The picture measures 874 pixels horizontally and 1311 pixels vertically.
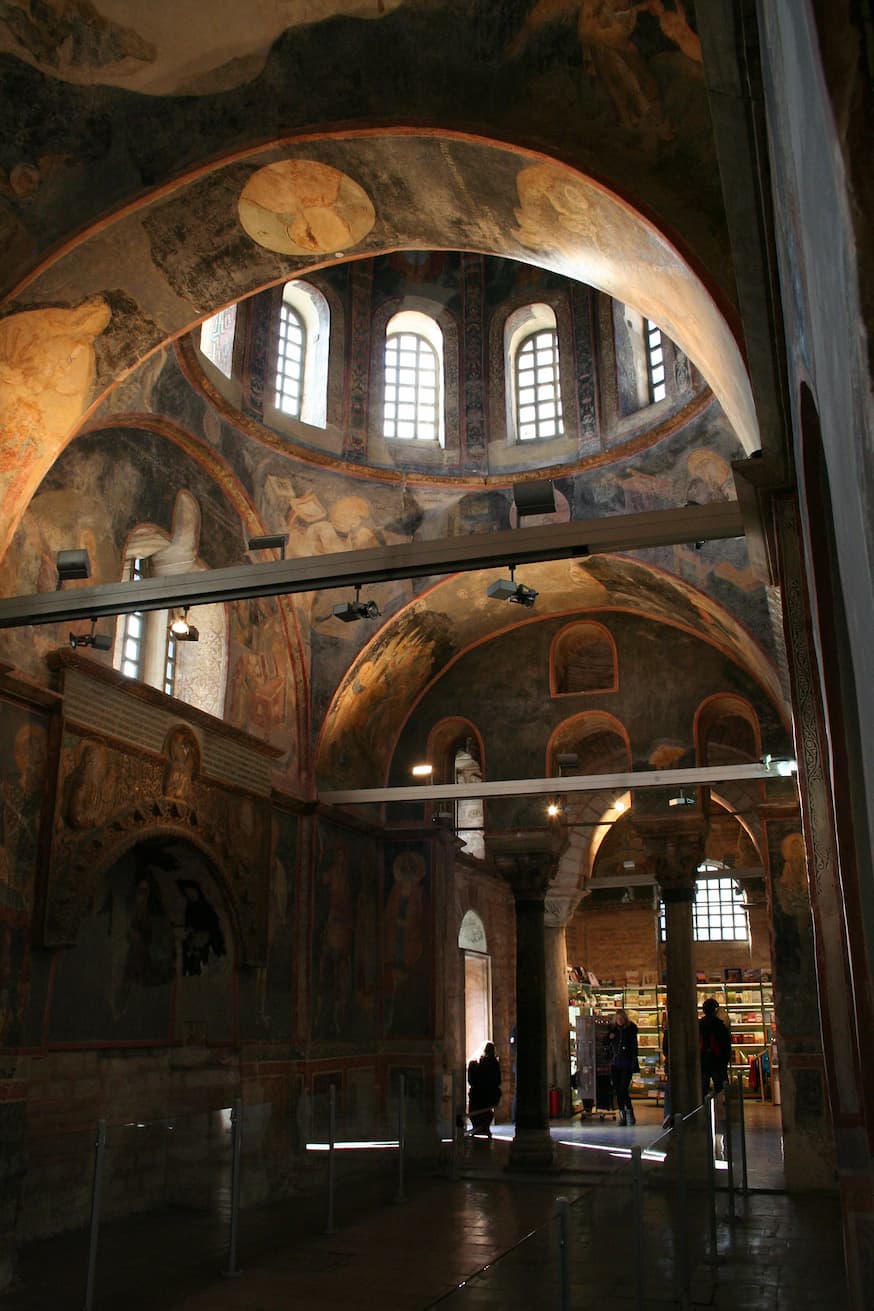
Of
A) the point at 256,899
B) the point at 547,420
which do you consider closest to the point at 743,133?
the point at 256,899

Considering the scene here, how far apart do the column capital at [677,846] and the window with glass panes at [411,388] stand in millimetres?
7005

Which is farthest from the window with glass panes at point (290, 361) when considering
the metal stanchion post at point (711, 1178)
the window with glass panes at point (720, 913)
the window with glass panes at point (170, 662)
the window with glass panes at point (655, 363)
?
the window with glass panes at point (720, 913)

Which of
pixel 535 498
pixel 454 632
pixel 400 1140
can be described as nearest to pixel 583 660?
pixel 454 632

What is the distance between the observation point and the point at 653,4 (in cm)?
768

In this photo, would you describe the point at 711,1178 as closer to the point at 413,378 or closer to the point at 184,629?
the point at 184,629

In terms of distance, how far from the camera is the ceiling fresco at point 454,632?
54.7ft

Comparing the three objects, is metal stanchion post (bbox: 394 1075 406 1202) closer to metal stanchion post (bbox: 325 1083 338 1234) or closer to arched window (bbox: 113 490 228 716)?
metal stanchion post (bbox: 325 1083 338 1234)

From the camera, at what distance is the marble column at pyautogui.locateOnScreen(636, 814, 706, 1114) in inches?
651

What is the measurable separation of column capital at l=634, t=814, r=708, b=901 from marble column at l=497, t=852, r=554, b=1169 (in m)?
1.89

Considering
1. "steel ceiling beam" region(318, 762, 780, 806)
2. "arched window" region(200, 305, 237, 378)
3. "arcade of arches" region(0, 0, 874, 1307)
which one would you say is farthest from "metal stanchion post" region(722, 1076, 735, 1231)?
"arched window" region(200, 305, 237, 378)

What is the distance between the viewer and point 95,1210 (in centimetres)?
722

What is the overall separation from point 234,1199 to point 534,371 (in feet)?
43.6

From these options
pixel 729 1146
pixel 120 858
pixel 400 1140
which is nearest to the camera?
pixel 729 1146

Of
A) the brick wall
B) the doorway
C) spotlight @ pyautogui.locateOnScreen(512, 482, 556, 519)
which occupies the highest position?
spotlight @ pyautogui.locateOnScreen(512, 482, 556, 519)
